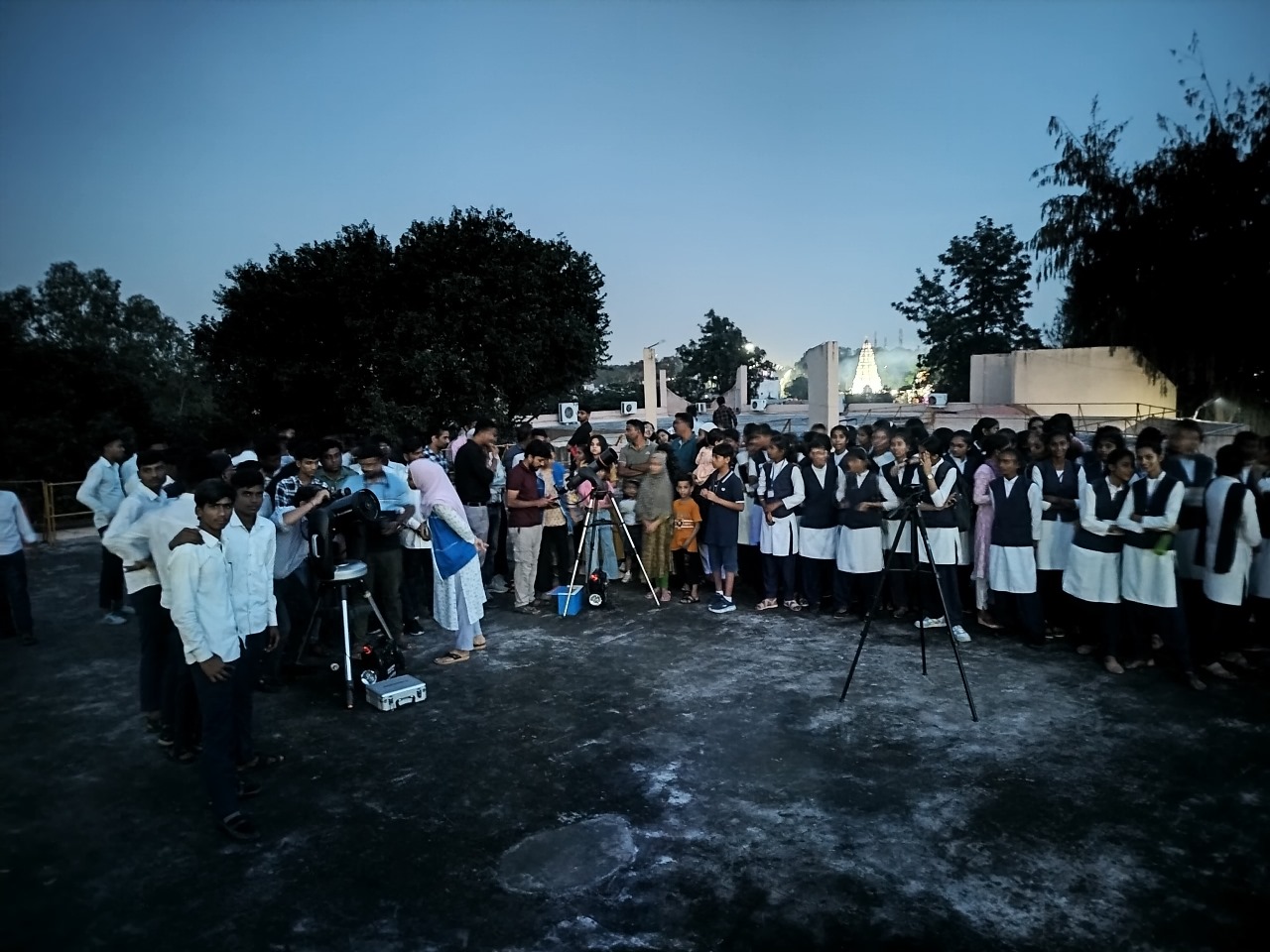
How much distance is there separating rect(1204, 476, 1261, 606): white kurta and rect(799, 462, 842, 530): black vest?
3.11 m

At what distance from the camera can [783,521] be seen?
815cm

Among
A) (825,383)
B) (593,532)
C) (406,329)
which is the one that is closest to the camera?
(593,532)

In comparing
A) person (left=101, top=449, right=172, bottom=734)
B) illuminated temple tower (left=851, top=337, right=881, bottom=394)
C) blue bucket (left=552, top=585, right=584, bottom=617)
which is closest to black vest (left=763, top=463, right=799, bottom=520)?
blue bucket (left=552, top=585, right=584, bottom=617)

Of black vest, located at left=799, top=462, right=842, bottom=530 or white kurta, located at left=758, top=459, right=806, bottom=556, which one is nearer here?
black vest, located at left=799, top=462, right=842, bottom=530

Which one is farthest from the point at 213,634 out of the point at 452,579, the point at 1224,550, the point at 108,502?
the point at 1224,550

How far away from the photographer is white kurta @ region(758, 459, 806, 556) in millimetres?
8055

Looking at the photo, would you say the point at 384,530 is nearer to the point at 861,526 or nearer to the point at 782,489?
the point at 782,489

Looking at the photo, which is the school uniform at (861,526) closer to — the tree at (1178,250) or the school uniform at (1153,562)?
the school uniform at (1153,562)

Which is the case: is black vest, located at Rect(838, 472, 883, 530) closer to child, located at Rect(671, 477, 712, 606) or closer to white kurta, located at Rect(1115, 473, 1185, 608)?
child, located at Rect(671, 477, 712, 606)

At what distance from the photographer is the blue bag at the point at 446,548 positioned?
6.47m

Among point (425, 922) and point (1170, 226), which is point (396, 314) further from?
point (1170, 226)

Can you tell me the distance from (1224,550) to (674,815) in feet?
15.3

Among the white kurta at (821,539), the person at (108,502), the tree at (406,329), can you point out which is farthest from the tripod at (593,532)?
the tree at (406,329)

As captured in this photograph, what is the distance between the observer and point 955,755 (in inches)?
187
